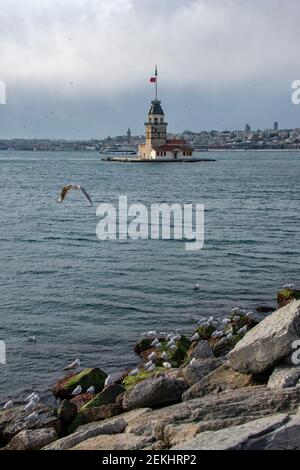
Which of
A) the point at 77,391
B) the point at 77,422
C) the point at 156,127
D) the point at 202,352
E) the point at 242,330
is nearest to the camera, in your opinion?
the point at 77,422

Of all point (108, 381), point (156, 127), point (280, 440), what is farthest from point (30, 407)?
point (156, 127)

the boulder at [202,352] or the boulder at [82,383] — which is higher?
the boulder at [202,352]

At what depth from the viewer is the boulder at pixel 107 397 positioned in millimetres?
11742

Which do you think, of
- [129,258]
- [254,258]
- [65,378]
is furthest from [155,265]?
[65,378]

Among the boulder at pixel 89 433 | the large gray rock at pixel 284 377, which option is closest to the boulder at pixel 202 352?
the large gray rock at pixel 284 377

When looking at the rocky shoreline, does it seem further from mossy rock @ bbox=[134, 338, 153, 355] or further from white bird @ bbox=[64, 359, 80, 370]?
mossy rock @ bbox=[134, 338, 153, 355]

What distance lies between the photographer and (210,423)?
27.7 feet

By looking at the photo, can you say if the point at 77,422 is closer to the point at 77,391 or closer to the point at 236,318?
the point at 77,391

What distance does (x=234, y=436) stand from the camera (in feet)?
25.1

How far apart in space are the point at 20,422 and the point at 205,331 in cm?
635

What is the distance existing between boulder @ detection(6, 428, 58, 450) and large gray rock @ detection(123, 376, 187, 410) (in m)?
1.31

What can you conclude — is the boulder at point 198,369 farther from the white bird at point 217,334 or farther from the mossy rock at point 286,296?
the mossy rock at point 286,296

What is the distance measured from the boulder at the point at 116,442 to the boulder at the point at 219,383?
197 centimetres
